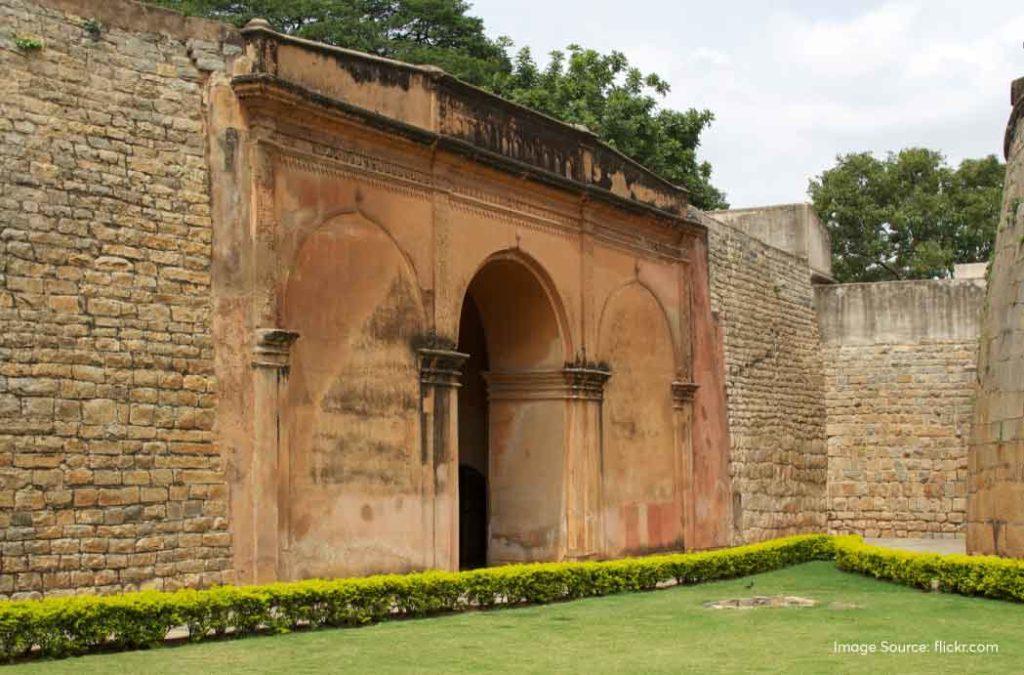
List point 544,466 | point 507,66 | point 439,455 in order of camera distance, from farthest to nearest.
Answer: point 507,66 → point 544,466 → point 439,455

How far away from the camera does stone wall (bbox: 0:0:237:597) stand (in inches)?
Answer: 414

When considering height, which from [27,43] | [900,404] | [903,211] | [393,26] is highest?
[393,26]

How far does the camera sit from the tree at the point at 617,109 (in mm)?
29297

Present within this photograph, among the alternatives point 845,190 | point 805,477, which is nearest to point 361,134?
point 805,477

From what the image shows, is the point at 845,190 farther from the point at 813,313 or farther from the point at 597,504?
the point at 597,504

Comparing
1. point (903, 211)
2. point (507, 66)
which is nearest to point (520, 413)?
point (507, 66)

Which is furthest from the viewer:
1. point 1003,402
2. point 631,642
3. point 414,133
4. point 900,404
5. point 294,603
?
point 900,404

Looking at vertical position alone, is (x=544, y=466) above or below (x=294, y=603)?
above

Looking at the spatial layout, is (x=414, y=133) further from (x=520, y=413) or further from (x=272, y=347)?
(x=520, y=413)

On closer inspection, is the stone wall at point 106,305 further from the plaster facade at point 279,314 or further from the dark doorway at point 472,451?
the dark doorway at point 472,451

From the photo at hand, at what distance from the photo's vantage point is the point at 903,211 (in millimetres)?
43969

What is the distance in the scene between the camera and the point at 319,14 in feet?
112

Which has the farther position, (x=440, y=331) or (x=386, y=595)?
(x=440, y=331)

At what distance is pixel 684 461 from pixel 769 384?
3598 millimetres
